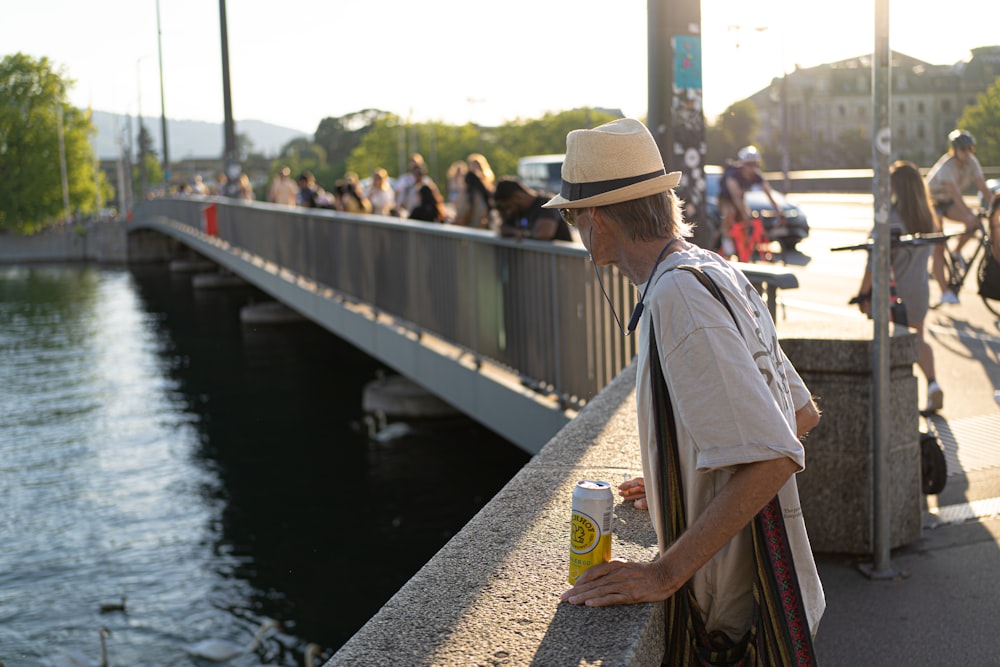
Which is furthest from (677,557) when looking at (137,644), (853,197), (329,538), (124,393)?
(853,197)

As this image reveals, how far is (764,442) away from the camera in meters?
1.99

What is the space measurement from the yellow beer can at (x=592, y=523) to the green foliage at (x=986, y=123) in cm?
861

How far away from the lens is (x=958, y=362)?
9.34 metres

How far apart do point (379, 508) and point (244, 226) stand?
1091 centimetres

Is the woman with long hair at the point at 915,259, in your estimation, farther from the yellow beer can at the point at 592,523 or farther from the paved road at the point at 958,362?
the yellow beer can at the point at 592,523

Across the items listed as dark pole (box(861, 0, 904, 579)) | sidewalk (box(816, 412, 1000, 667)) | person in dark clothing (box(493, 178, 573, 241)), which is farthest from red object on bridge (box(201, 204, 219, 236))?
dark pole (box(861, 0, 904, 579))

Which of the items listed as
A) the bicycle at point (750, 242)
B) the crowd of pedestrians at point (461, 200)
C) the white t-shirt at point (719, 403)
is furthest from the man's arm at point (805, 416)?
the bicycle at point (750, 242)

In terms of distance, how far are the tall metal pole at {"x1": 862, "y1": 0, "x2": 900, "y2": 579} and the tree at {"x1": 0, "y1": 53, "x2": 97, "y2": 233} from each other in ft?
318

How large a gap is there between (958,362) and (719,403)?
8.00 metres

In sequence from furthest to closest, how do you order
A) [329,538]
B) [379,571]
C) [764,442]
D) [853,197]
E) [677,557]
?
[853,197] < [329,538] < [379,571] < [677,557] < [764,442]

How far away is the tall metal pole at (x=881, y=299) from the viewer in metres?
4.30

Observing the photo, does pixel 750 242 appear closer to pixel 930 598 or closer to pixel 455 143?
pixel 930 598

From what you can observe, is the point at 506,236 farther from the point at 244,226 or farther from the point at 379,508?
the point at 244,226

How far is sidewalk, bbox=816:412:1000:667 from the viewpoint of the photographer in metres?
4.02
